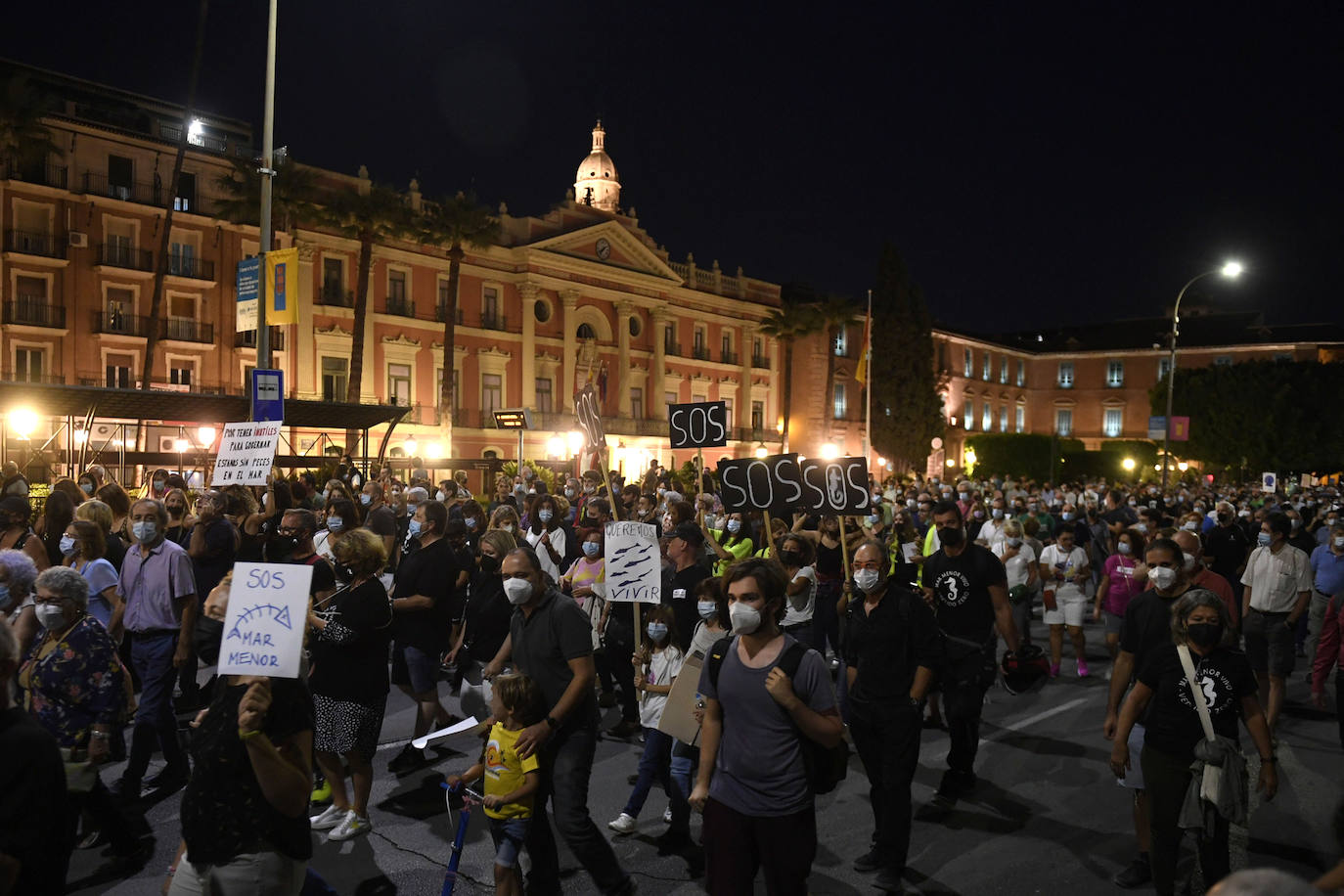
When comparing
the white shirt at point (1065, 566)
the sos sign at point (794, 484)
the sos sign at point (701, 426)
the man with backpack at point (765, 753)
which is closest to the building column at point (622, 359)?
the sos sign at point (701, 426)

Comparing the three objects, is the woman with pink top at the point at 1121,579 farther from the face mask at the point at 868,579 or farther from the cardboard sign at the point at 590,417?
the cardboard sign at the point at 590,417

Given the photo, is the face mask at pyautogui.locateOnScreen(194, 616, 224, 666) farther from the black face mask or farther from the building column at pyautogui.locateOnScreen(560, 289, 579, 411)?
the building column at pyautogui.locateOnScreen(560, 289, 579, 411)

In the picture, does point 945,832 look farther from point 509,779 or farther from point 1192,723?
point 509,779

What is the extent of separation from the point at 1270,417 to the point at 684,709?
5859cm

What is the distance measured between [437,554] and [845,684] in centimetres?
322

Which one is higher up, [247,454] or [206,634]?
[247,454]

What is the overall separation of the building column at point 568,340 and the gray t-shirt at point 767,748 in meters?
44.7

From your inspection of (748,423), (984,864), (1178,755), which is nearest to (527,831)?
(984,864)

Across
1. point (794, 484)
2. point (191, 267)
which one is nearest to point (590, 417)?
point (794, 484)

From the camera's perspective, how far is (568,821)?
472cm

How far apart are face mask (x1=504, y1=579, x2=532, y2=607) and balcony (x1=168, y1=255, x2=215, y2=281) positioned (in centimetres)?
3614

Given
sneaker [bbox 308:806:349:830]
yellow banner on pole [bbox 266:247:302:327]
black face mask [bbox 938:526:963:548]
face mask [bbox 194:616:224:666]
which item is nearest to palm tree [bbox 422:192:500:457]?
yellow banner on pole [bbox 266:247:302:327]

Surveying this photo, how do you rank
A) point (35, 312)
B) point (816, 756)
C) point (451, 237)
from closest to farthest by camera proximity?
point (816, 756) → point (35, 312) → point (451, 237)

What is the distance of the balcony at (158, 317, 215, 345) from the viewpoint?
117ft
